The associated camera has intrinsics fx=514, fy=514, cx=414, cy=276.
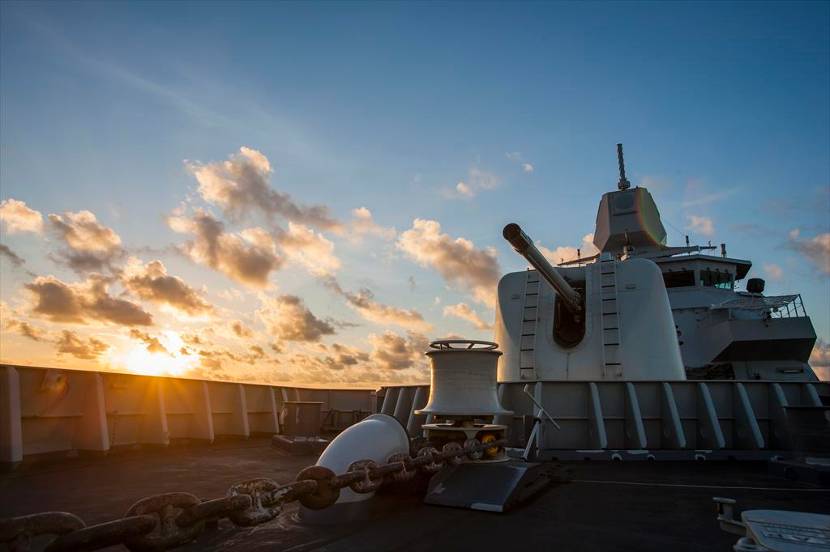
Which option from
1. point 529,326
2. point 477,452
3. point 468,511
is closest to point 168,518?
point 468,511

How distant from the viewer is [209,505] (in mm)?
1843

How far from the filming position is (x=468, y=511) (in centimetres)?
421

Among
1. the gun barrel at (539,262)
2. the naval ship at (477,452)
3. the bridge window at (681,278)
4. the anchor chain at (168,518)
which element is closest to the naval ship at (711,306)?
the bridge window at (681,278)

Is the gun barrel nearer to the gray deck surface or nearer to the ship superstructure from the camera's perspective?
the ship superstructure

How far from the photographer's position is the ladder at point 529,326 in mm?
11148

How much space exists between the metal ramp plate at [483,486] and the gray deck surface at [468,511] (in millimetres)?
103

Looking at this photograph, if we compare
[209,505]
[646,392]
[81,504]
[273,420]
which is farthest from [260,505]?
[273,420]

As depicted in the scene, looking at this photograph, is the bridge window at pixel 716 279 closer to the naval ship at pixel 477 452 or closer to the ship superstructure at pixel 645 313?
the ship superstructure at pixel 645 313

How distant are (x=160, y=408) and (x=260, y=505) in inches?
331

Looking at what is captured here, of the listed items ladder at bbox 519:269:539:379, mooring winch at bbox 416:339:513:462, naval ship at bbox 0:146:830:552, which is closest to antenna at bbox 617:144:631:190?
naval ship at bbox 0:146:830:552

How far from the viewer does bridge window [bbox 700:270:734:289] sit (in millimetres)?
20453

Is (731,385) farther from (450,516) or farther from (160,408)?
(160,408)

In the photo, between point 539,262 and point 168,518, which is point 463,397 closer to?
point 168,518

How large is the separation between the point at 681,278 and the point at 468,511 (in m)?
19.4
